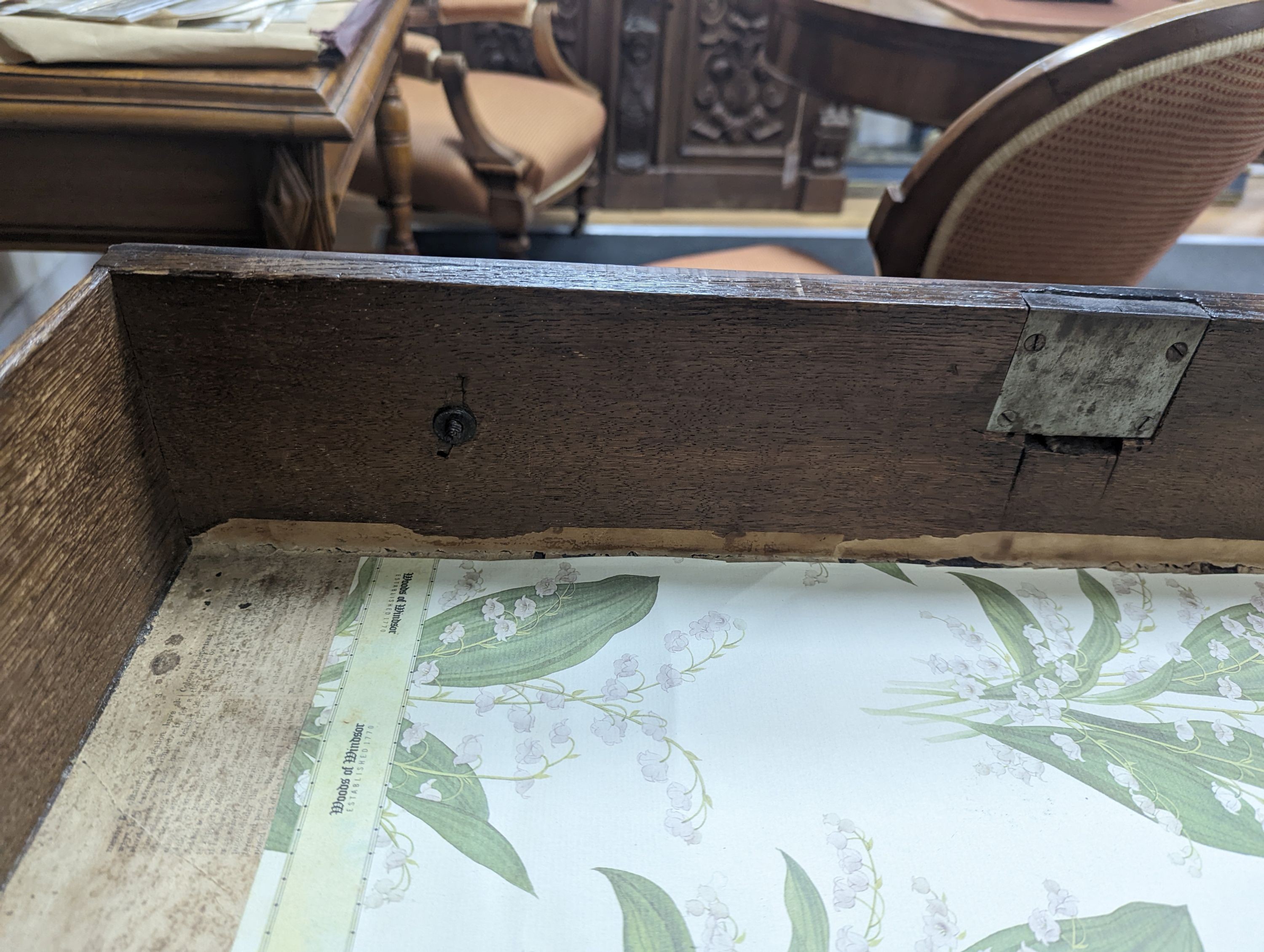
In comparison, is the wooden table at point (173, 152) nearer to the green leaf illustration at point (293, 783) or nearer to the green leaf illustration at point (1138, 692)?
the green leaf illustration at point (293, 783)

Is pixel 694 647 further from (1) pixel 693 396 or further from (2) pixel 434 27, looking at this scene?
(2) pixel 434 27

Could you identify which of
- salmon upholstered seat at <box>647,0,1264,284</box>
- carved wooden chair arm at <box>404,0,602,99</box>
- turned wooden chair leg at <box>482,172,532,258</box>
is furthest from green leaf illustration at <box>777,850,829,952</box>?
carved wooden chair arm at <box>404,0,602,99</box>

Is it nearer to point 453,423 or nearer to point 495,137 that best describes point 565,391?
point 453,423

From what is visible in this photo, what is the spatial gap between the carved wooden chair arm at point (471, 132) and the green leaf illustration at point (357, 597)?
1.22 m

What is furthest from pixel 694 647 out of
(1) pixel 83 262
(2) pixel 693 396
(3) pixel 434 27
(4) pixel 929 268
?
(3) pixel 434 27

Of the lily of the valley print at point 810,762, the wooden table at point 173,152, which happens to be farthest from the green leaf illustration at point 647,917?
the wooden table at point 173,152

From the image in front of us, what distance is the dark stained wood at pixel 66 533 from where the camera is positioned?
18.7 inches

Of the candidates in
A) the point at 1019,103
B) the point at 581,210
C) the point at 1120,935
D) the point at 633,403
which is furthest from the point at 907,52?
the point at 581,210

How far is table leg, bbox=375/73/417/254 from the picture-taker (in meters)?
1.49

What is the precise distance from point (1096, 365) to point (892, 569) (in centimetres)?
21

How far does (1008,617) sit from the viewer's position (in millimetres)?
670

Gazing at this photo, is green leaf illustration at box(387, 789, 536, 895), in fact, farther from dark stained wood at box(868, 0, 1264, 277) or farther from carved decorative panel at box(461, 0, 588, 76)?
carved decorative panel at box(461, 0, 588, 76)

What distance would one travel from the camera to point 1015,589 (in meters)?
0.69

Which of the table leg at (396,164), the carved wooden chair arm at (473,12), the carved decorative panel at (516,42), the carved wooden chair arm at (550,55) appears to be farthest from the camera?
the carved decorative panel at (516,42)
